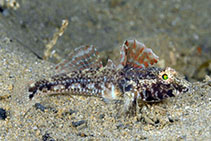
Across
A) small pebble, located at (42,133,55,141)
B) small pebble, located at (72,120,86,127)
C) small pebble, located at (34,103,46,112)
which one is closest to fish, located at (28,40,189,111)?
small pebble, located at (34,103,46,112)

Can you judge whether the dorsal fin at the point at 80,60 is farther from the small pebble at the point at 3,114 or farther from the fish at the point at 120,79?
the small pebble at the point at 3,114

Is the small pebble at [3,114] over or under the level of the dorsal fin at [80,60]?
under

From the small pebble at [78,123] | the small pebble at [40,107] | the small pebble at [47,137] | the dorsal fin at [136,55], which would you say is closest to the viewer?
the small pebble at [47,137]

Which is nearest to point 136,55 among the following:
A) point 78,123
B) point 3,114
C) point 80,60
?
point 80,60

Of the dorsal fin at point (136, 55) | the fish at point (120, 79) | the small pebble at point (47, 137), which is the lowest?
the small pebble at point (47, 137)

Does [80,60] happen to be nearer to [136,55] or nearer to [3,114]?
[136,55]

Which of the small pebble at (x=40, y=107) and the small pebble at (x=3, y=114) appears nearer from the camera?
the small pebble at (x=3, y=114)

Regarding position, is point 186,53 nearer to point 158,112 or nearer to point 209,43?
point 209,43

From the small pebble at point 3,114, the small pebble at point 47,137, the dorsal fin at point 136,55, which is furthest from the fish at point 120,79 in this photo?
the small pebble at point 47,137
